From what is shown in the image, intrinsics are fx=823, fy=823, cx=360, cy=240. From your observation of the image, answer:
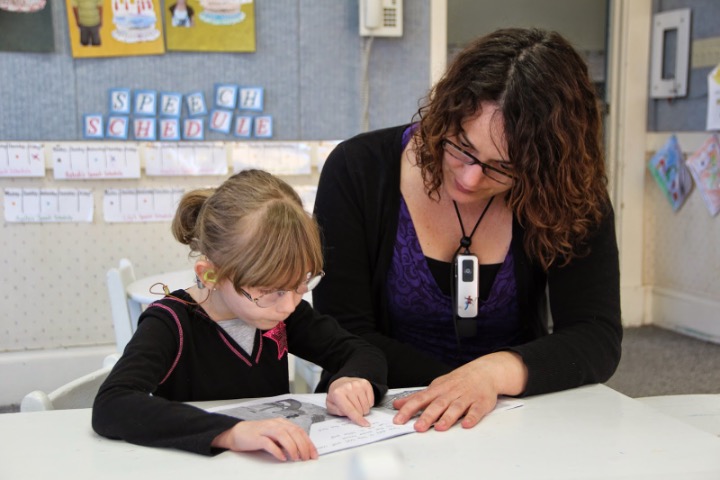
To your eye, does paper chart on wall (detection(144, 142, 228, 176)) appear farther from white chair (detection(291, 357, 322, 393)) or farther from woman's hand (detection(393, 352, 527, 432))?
woman's hand (detection(393, 352, 527, 432))

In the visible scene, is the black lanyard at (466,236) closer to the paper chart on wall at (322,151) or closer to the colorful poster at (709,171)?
the paper chart on wall at (322,151)

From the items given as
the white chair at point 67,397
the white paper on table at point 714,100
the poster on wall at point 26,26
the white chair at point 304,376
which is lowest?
the white chair at point 304,376

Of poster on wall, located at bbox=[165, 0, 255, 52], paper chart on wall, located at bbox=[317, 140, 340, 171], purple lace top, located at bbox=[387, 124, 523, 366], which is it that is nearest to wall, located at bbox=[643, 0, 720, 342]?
paper chart on wall, located at bbox=[317, 140, 340, 171]

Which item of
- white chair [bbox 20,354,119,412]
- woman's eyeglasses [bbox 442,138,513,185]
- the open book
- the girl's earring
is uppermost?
woman's eyeglasses [bbox 442,138,513,185]

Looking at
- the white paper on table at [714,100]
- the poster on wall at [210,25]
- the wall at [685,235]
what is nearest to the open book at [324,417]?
the poster on wall at [210,25]

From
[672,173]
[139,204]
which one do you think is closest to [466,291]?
[139,204]

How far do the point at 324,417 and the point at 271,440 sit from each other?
170 millimetres

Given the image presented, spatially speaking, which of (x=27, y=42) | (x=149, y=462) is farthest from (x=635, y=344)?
(x=149, y=462)

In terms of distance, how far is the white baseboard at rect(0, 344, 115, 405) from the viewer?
3.06 metres

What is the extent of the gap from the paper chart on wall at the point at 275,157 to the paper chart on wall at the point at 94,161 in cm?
38

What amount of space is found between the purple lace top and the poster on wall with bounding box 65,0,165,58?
1.94m

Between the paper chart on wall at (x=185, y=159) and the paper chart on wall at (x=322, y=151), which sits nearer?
the paper chart on wall at (x=185, y=159)

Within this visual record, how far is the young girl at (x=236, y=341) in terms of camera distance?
944mm

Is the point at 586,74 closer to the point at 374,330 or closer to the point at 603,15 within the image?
the point at 374,330
